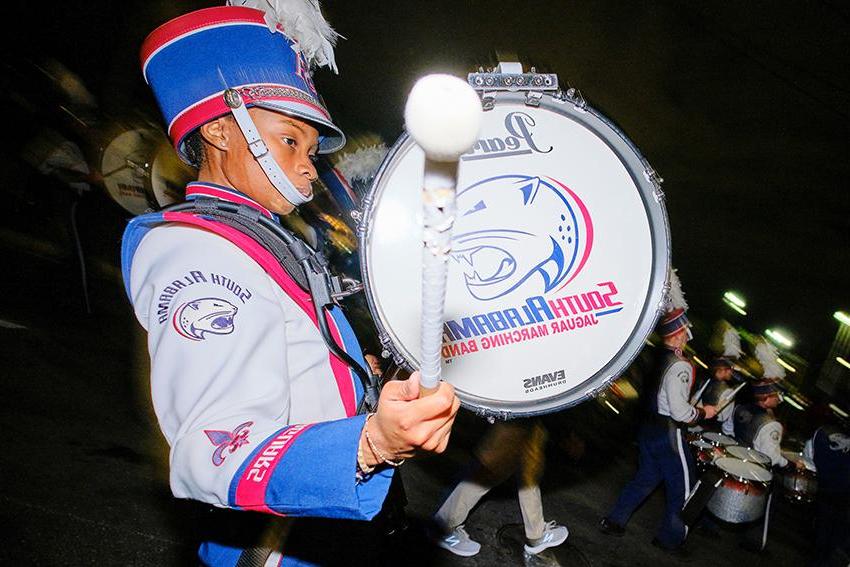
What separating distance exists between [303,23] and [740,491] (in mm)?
5116

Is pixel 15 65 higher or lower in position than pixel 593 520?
higher

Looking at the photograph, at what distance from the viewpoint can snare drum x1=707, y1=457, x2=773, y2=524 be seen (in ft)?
15.0

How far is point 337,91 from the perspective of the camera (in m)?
12.8

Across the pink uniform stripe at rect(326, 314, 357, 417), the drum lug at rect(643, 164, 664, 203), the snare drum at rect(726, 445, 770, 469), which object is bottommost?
the snare drum at rect(726, 445, 770, 469)

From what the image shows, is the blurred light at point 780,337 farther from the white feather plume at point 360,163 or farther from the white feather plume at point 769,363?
the white feather plume at point 360,163

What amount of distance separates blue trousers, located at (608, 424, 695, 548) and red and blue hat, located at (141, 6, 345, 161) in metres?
4.27

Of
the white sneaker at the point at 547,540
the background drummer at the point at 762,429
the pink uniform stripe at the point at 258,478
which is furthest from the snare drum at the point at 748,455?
the pink uniform stripe at the point at 258,478

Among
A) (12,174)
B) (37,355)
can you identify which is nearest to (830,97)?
(37,355)

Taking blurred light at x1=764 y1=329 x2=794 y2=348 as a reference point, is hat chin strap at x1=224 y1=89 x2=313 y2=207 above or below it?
above

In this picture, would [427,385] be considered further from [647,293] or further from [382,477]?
[647,293]

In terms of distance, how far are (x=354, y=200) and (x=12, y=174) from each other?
365 inches

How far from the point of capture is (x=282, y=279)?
4.41ft

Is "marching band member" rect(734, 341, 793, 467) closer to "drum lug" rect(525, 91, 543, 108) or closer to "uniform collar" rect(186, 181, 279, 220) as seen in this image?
"drum lug" rect(525, 91, 543, 108)

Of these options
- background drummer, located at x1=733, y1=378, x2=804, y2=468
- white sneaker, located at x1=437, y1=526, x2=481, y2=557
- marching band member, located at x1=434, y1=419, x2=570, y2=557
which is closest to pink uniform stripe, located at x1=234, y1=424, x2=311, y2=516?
marching band member, located at x1=434, y1=419, x2=570, y2=557
